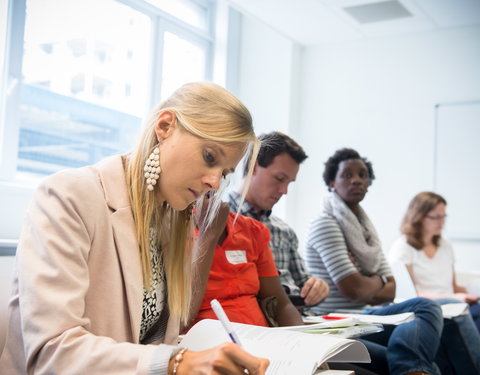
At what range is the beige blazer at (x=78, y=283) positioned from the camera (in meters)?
1.02

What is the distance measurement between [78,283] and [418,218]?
3605 millimetres

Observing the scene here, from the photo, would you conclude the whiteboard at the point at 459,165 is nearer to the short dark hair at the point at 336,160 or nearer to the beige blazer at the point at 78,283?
the short dark hair at the point at 336,160

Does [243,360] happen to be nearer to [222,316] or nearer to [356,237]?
[222,316]

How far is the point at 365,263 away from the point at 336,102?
287 centimetres

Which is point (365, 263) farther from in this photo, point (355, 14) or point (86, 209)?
point (355, 14)

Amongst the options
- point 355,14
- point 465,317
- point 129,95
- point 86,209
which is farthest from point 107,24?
point 86,209

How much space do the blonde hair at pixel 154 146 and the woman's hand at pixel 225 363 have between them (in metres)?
0.38

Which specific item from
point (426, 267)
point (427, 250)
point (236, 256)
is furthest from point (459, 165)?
point (236, 256)

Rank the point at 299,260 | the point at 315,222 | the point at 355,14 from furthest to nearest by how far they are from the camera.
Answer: the point at 355,14
the point at 315,222
the point at 299,260

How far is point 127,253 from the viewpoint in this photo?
125 cm

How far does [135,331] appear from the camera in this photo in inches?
48.7

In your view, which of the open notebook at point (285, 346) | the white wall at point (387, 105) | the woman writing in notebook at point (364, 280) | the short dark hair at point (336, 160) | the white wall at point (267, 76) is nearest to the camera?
the open notebook at point (285, 346)

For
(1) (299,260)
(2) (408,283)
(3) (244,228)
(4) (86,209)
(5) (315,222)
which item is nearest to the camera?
(4) (86,209)

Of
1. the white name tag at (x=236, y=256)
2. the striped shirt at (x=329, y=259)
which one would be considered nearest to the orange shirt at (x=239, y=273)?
the white name tag at (x=236, y=256)
